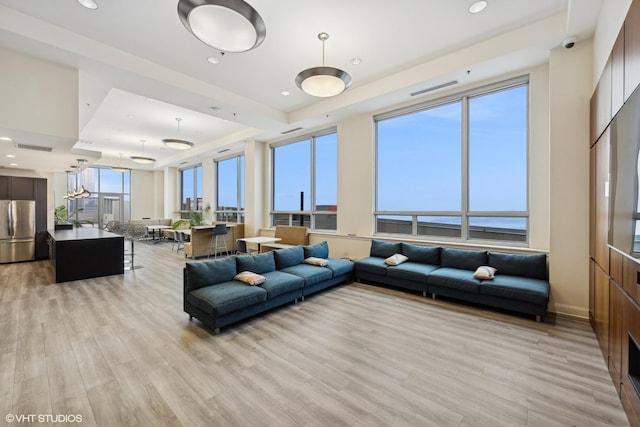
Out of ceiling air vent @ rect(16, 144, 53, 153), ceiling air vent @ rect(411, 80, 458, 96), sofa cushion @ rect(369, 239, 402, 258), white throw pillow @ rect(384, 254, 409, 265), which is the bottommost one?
white throw pillow @ rect(384, 254, 409, 265)

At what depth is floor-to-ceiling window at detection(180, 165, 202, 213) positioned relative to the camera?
11.8m

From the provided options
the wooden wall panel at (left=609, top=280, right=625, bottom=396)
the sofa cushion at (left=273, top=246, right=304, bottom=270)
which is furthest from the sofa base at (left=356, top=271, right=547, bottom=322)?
the sofa cushion at (left=273, top=246, right=304, bottom=270)

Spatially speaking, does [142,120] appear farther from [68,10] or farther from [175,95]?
[68,10]

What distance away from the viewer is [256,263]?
4.15m

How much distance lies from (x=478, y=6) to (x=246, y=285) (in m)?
4.45

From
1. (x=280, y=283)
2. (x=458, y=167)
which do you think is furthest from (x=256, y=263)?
(x=458, y=167)

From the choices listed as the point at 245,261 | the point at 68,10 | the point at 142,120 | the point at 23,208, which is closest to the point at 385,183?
the point at 245,261

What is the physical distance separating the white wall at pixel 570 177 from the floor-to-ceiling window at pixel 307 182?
424 centimetres

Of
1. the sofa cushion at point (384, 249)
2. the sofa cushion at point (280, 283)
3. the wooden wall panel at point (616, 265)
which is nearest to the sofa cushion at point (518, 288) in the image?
the wooden wall panel at point (616, 265)

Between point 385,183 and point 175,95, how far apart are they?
177 inches

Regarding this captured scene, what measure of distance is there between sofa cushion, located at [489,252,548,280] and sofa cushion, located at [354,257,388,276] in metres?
1.65

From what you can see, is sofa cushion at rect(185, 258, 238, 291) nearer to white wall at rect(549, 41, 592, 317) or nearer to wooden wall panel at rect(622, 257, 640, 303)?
wooden wall panel at rect(622, 257, 640, 303)

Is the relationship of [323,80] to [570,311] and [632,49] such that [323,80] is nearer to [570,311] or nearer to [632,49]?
[632,49]

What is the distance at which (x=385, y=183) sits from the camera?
19.6 ft
